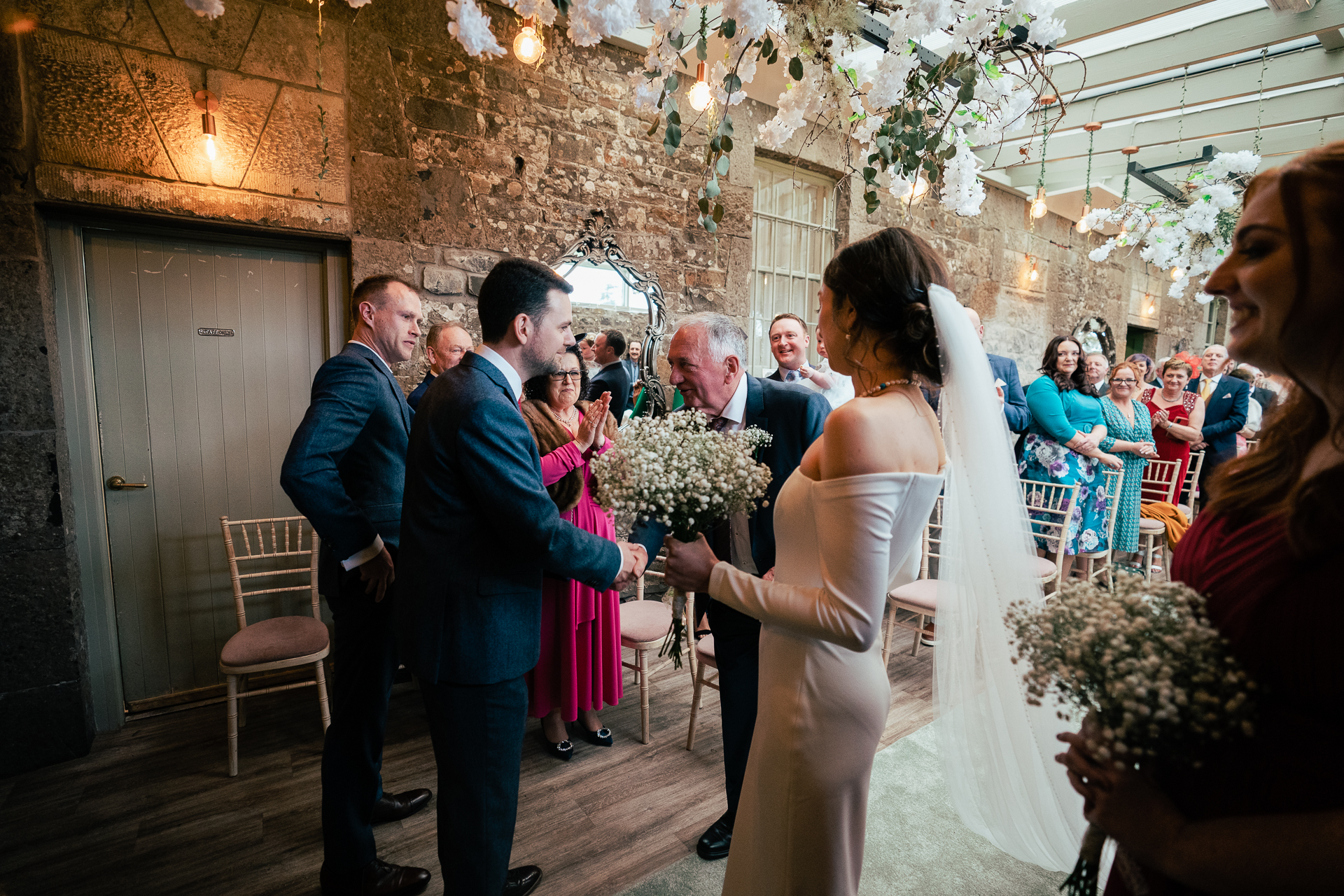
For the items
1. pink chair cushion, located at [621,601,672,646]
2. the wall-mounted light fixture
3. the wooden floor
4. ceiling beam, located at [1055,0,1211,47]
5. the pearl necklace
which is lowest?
the wooden floor

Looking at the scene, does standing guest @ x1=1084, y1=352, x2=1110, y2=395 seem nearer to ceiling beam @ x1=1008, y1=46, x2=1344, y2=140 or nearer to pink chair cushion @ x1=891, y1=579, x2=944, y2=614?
ceiling beam @ x1=1008, y1=46, x2=1344, y2=140

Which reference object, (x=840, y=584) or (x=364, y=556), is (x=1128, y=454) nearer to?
(x=840, y=584)

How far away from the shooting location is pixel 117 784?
2.81 meters

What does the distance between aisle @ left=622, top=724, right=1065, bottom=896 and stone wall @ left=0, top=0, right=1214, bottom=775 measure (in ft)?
9.82

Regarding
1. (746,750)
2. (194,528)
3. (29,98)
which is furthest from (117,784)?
(29,98)

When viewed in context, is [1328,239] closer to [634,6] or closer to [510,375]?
[634,6]

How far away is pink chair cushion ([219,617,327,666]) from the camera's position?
2.88m

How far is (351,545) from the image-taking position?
2164 mm

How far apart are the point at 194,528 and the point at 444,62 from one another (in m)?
3.04

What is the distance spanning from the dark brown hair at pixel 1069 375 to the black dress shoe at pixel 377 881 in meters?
5.07

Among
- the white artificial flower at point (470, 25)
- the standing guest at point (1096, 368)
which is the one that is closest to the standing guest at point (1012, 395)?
the standing guest at point (1096, 368)

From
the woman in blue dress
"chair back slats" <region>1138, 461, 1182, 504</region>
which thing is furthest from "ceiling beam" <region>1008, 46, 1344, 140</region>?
"chair back slats" <region>1138, 461, 1182, 504</region>

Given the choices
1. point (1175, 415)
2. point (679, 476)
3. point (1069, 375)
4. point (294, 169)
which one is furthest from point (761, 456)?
point (1175, 415)

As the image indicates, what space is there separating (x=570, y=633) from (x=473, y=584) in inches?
49.7
